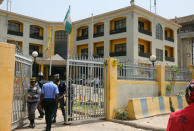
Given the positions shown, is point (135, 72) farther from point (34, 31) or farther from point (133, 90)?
point (34, 31)

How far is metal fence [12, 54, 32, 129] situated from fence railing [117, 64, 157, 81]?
13.5 feet

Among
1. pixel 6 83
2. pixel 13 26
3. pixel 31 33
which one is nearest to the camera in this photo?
pixel 6 83

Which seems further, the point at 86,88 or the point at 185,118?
the point at 86,88

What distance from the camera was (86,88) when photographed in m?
7.95

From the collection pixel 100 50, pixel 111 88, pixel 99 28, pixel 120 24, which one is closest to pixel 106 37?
pixel 100 50

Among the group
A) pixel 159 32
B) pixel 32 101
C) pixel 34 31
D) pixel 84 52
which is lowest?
pixel 32 101

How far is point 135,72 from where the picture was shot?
963 cm

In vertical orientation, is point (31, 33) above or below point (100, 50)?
above

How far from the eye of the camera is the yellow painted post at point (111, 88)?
8.41 metres

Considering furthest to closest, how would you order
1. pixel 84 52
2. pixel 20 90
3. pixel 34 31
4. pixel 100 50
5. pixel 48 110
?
pixel 84 52, pixel 34 31, pixel 100 50, pixel 20 90, pixel 48 110

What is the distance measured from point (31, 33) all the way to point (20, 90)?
25839mm

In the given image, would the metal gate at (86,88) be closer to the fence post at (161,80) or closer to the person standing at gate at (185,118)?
the fence post at (161,80)

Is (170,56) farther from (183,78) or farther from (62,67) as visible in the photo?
(183,78)

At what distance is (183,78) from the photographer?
13266 mm
